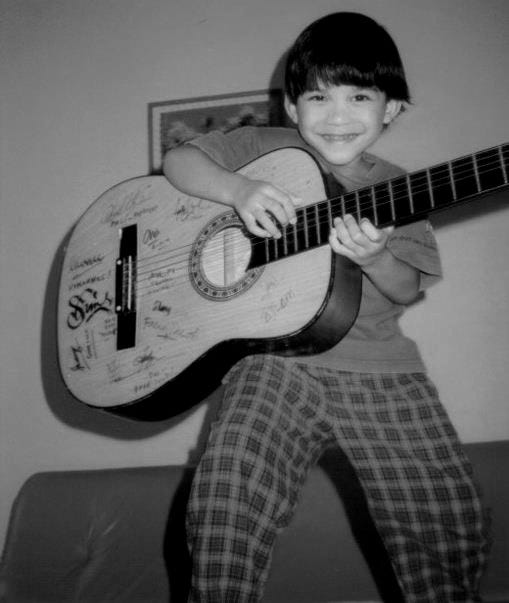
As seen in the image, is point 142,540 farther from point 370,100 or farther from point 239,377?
point 370,100

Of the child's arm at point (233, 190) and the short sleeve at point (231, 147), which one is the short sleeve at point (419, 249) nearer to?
the child's arm at point (233, 190)

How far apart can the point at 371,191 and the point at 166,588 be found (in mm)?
1142

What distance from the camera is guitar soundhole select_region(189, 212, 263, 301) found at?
1040 millimetres

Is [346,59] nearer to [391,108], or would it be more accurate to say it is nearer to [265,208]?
[391,108]

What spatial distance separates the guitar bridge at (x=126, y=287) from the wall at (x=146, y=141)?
2.08 ft

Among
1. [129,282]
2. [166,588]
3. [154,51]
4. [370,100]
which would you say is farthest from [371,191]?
[154,51]

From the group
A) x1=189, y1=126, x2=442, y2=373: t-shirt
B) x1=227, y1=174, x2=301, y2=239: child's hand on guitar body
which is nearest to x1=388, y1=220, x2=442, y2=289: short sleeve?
x1=189, y1=126, x2=442, y2=373: t-shirt

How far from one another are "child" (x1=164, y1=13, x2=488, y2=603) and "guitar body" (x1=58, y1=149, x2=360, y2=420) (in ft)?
0.18

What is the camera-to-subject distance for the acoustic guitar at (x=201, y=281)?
91cm

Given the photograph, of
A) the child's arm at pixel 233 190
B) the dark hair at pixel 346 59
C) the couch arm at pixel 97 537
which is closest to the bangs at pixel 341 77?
the dark hair at pixel 346 59

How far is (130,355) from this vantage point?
3.75ft

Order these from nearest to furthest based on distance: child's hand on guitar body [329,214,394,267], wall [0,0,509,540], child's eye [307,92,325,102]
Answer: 1. child's hand on guitar body [329,214,394,267]
2. child's eye [307,92,325,102]
3. wall [0,0,509,540]

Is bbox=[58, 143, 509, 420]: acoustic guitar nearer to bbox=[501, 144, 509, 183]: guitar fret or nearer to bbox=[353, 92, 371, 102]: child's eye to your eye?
bbox=[501, 144, 509, 183]: guitar fret

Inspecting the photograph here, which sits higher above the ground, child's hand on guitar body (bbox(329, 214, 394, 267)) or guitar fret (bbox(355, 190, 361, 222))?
guitar fret (bbox(355, 190, 361, 222))
